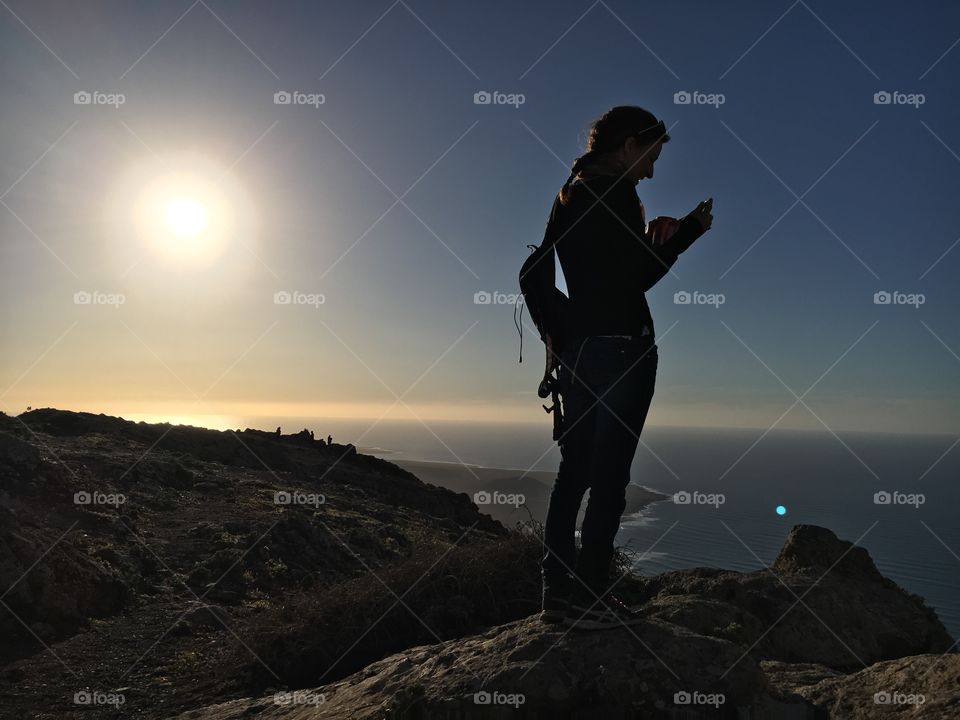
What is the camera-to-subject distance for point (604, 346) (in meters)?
3.77

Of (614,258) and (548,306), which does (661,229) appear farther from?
(548,306)

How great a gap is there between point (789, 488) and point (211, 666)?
135m

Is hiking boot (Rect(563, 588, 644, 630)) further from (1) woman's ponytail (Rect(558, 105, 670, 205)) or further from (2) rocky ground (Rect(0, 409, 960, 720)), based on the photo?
(1) woman's ponytail (Rect(558, 105, 670, 205))

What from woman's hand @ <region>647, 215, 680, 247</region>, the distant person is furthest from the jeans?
woman's hand @ <region>647, 215, 680, 247</region>

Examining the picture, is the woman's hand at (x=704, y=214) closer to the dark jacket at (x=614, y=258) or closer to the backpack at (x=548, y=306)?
the dark jacket at (x=614, y=258)

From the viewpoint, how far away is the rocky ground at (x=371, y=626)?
11.4 feet

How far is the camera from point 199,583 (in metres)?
9.37

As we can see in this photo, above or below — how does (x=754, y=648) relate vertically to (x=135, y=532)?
below

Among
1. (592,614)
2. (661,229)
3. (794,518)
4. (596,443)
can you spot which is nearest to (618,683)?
(592,614)

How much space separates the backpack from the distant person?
8 centimetres

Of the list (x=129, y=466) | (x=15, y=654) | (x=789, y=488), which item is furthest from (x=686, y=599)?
(x=789, y=488)

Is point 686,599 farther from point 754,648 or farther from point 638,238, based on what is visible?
point 638,238

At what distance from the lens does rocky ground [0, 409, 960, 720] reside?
348cm

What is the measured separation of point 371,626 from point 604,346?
12.5ft
